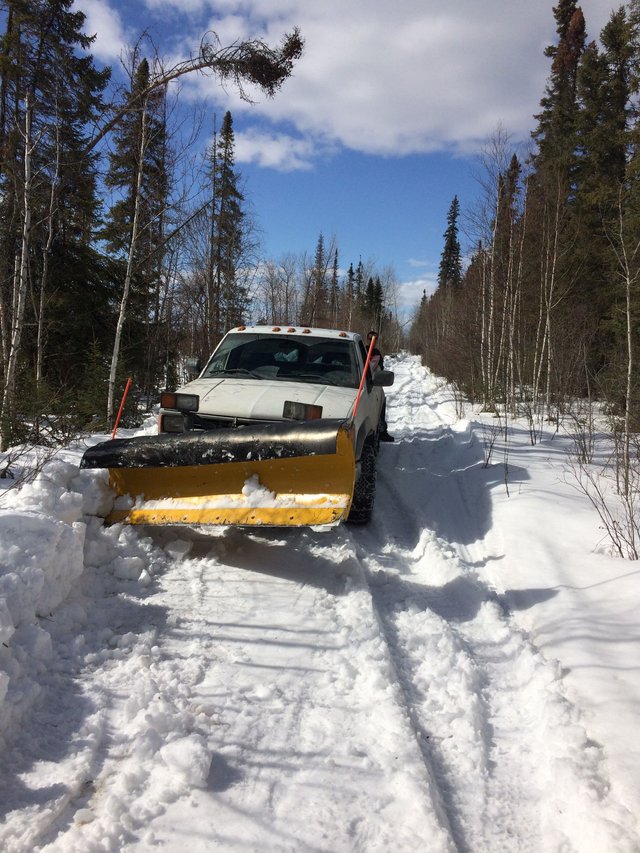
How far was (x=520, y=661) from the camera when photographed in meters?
2.97

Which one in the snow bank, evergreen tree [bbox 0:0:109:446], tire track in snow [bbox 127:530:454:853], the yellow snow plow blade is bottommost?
tire track in snow [bbox 127:530:454:853]

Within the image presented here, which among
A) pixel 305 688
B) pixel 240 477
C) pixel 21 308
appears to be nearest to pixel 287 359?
pixel 240 477

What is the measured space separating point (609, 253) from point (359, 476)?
1473 cm

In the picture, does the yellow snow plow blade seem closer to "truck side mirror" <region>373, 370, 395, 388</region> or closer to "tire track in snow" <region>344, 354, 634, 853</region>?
"tire track in snow" <region>344, 354, 634, 853</region>

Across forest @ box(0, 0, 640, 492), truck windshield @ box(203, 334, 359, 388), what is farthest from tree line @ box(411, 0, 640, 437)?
truck windshield @ box(203, 334, 359, 388)

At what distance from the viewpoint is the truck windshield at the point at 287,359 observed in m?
5.58

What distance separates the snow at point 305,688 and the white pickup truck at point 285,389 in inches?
31.5

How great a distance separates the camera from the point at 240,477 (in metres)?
4.06

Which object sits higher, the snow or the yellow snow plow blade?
the yellow snow plow blade

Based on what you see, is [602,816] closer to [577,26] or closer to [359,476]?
[359,476]

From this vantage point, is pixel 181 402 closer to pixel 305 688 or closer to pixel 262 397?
pixel 262 397

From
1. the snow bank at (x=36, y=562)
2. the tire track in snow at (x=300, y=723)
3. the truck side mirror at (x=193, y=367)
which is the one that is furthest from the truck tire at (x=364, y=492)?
the truck side mirror at (x=193, y=367)

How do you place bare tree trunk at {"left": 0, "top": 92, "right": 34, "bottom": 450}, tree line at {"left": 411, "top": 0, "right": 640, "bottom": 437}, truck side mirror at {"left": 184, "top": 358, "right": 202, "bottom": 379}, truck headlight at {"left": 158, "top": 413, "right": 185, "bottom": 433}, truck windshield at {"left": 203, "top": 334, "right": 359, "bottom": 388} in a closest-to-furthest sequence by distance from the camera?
1. truck headlight at {"left": 158, "top": 413, "right": 185, "bottom": 433}
2. truck windshield at {"left": 203, "top": 334, "right": 359, "bottom": 388}
3. truck side mirror at {"left": 184, "top": 358, "right": 202, "bottom": 379}
4. bare tree trunk at {"left": 0, "top": 92, "right": 34, "bottom": 450}
5. tree line at {"left": 411, "top": 0, "right": 640, "bottom": 437}

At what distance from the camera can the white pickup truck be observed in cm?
446
